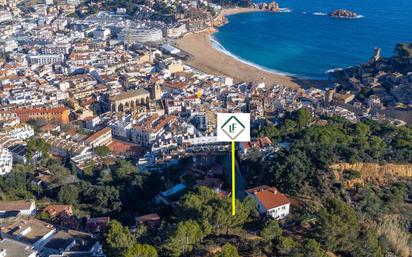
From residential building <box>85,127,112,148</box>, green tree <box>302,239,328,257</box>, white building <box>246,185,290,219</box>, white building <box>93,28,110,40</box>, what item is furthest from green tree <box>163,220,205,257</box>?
white building <box>93,28,110,40</box>

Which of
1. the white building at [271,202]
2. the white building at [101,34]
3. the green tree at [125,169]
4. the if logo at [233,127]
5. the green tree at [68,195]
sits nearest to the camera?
the if logo at [233,127]

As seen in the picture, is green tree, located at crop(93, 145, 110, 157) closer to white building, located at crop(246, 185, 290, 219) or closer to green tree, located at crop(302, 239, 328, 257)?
white building, located at crop(246, 185, 290, 219)

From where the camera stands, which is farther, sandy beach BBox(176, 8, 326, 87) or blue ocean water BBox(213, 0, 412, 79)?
blue ocean water BBox(213, 0, 412, 79)

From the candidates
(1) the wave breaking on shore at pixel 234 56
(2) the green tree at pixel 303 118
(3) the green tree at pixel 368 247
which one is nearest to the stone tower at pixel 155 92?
(2) the green tree at pixel 303 118

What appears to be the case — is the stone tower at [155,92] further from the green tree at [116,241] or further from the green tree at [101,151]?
the green tree at [116,241]

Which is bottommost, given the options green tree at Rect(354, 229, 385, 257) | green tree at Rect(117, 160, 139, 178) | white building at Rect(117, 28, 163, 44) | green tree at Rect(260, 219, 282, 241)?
green tree at Rect(117, 160, 139, 178)

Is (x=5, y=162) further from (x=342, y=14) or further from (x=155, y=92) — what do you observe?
(x=342, y=14)
